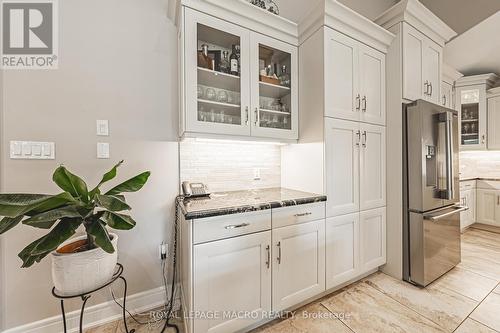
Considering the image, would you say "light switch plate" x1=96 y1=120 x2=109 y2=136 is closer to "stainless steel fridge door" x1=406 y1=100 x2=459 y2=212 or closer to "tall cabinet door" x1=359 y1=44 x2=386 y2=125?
"tall cabinet door" x1=359 y1=44 x2=386 y2=125

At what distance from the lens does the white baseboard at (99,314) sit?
53.0 inches

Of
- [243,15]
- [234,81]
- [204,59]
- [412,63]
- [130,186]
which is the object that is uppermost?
[243,15]

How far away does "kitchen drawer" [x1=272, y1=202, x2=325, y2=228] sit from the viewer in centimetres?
144

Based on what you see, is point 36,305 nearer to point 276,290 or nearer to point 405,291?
point 276,290

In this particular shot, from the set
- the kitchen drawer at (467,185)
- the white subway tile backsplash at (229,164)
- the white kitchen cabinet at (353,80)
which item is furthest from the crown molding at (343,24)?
the kitchen drawer at (467,185)

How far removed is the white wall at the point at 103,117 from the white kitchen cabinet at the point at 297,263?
0.95 m

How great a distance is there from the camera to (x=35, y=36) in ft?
4.55

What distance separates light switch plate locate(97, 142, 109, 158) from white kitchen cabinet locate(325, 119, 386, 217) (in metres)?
1.71

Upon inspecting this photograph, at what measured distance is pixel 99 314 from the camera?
150 centimetres

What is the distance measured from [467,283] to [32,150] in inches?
148

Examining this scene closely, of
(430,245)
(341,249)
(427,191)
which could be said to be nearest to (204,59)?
(341,249)

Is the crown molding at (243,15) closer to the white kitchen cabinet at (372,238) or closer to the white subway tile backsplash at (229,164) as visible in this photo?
the white subway tile backsplash at (229,164)

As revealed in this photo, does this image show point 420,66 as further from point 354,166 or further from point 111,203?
point 111,203

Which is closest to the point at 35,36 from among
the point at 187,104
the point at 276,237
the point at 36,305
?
the point at 187,104
